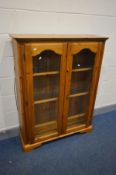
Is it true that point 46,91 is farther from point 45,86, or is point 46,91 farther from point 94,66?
point 94,66

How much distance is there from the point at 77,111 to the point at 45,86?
59 cm

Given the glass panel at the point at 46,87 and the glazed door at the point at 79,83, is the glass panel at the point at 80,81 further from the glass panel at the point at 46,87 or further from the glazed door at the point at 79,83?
the glass panel at the point at 46,87

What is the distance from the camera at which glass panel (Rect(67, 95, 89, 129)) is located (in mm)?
1978

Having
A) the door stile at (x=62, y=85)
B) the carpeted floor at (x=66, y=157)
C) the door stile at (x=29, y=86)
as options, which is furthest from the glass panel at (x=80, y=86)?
the door stile at (x=29, y=86)

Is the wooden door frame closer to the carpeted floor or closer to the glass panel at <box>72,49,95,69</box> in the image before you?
the glass panel at <box>72,49,95,69</box>

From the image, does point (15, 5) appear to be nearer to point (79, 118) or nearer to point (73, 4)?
point (73, 4)

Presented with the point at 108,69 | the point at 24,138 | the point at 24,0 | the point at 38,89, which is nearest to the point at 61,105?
the point at 38,89

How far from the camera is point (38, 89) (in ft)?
5.57

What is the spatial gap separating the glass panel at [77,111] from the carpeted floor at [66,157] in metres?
0.20

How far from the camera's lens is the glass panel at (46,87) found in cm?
167

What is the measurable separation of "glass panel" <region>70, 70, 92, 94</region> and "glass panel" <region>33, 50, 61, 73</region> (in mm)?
281

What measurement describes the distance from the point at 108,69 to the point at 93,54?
696 mm

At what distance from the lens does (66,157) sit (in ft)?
5.91

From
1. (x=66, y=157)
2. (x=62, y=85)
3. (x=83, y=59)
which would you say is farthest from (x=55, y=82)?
(x=66, y=157)
